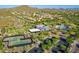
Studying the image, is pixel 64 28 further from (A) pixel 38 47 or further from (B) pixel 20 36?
(B) pixel 20 36

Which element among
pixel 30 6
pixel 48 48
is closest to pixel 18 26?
pixel 30 6

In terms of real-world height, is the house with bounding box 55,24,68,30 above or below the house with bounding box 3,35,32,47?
above

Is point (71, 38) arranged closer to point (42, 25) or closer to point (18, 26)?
point (42, 25)

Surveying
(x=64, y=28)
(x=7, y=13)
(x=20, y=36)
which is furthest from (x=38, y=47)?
(x=7, y=13)

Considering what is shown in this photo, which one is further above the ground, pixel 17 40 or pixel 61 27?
pixel 61 27

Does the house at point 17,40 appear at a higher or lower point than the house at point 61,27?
lower
